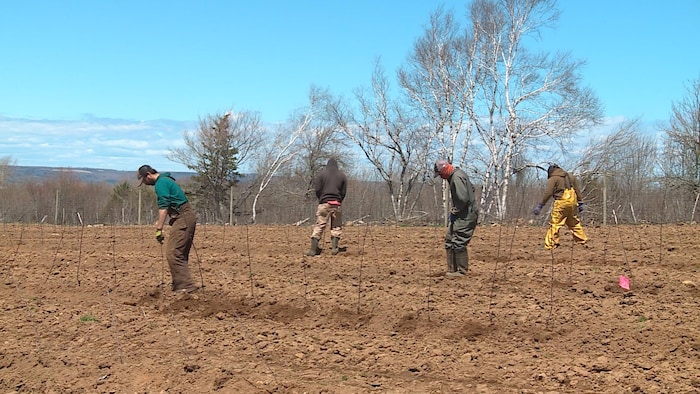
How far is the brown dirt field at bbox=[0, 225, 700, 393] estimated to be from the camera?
15.1 ft

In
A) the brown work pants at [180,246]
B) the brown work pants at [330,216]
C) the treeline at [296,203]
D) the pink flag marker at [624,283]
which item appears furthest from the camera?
the treeline at [296,203]

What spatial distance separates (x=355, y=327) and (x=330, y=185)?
498 centimetres

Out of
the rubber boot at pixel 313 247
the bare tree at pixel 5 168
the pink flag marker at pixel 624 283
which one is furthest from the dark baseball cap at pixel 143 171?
the bare tree at pixel 5 168

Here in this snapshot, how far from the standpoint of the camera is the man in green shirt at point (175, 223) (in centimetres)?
747

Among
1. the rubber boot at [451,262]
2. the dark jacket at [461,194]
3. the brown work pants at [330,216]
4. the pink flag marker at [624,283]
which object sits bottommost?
the pink flag marker at [624,283]

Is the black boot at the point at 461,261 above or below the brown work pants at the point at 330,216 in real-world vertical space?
below

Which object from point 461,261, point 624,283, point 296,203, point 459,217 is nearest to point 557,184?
point 459,217

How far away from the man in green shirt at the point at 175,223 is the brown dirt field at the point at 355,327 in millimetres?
250

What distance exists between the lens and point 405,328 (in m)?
5.96

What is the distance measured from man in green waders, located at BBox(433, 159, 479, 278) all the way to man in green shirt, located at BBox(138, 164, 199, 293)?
3.15m

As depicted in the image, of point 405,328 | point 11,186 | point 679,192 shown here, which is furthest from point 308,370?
point 11,186

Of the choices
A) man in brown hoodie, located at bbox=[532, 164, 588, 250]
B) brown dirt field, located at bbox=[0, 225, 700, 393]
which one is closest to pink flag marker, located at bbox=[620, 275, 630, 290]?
brown dirt field, located at bbox=[0, 225, 700, 393]

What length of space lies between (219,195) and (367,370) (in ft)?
103

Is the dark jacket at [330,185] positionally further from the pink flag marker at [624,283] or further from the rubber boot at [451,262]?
the pink flag marker at [624,283]
